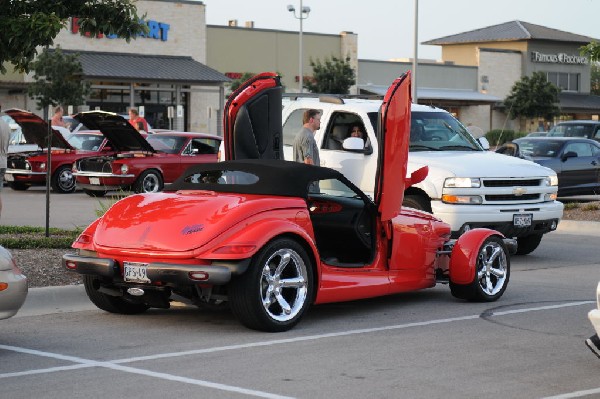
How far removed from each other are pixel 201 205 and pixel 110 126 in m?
14.5

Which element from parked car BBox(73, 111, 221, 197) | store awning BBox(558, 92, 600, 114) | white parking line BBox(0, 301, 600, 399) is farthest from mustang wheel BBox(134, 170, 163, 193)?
store awning BBox(558, 92, 600, 114)

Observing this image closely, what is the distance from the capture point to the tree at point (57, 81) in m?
46.5

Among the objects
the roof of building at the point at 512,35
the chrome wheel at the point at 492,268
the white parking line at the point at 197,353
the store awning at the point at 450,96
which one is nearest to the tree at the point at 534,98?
the store awning at the point at 450,96

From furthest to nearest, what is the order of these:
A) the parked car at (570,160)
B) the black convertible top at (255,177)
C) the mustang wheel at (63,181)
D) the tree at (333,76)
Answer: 1. the tree at (333,76)
2. the mustang wheel at (63,181)
3. the parked car at (570,160)
4. the black convertible top at (255,177)

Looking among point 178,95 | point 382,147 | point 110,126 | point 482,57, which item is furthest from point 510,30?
point 382,147

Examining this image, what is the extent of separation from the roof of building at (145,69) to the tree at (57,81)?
4161 millimetres

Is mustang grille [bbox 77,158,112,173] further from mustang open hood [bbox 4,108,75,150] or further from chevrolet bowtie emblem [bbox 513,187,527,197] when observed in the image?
chevrolet bowtie emblem [bbox 513,187,527,197]

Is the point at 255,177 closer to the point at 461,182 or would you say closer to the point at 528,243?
the point at 461,182

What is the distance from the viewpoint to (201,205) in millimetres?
9430

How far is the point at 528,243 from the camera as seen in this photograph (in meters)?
15.9

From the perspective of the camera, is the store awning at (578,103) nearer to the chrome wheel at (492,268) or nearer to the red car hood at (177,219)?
the chrome wheel at (492,268)

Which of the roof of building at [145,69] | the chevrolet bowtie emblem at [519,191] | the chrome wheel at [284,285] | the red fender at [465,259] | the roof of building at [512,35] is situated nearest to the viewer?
the chrome wheel at [284,285]

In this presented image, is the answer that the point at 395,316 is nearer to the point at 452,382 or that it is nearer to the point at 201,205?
the point at 201,205

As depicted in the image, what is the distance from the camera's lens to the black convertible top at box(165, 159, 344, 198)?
977 cm
